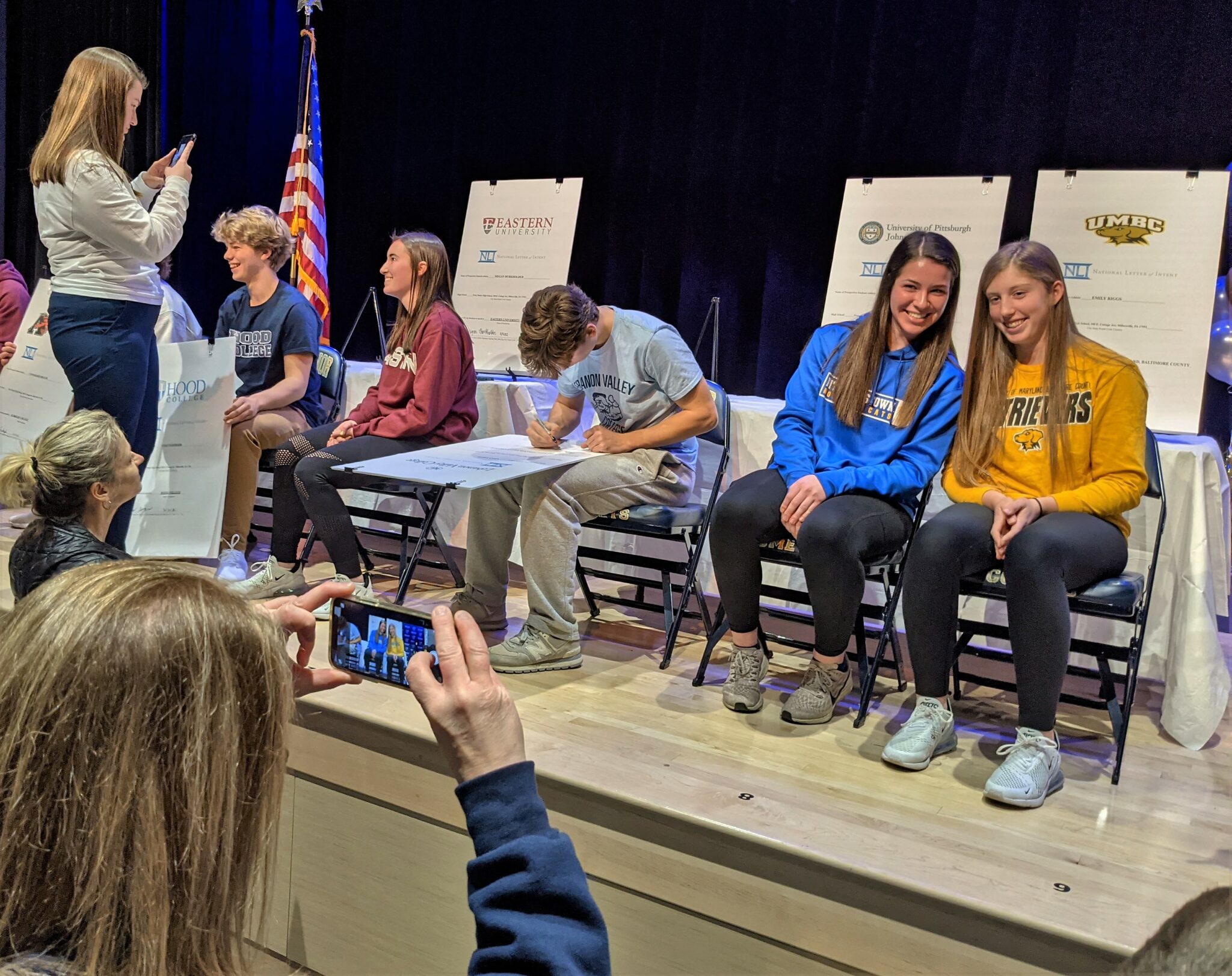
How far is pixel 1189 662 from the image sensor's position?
2.50 meters

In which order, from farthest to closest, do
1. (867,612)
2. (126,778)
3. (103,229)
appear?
(867,612) < (103,229) < (126,778)

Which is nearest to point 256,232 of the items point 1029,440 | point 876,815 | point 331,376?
point 331,376

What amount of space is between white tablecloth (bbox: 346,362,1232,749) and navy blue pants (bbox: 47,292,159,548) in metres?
1.67

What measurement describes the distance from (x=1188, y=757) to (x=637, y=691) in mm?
1306

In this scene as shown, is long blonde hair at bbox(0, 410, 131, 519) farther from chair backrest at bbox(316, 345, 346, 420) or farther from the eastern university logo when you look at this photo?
the eastern university logo

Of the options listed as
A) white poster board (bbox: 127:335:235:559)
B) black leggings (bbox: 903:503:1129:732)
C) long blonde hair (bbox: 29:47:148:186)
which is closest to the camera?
black leggings (bbox: 903:503:1129:732)

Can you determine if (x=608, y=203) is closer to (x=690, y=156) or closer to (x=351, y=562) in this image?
(x=690, y=156)

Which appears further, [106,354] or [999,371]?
[106,354]

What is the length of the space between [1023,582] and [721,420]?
3.72ft

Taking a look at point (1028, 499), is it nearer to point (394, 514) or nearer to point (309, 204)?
point (394, 514)

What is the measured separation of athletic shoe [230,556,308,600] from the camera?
3146 millimetres

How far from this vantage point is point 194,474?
11.3ft

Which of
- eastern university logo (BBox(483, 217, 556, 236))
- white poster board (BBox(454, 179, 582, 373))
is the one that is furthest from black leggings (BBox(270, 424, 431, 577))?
eastern university logo (BBox(483, 217, 556, 236))

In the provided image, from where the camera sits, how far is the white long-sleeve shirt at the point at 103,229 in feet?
8.57
